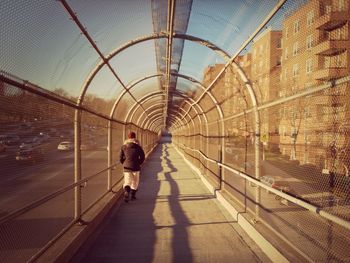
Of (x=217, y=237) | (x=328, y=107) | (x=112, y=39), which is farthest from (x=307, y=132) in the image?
(x=112, y=39)

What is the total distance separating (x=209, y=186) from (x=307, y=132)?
21.5ft

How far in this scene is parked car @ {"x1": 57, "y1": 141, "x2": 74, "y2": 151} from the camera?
4.98 meters

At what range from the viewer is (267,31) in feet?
15.2

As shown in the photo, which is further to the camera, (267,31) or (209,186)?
(209,186)

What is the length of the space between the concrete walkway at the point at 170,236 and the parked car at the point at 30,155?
1.40m

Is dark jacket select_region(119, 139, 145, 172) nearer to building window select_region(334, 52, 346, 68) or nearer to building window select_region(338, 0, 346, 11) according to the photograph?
building window select_region(334, 52, 346, 68)

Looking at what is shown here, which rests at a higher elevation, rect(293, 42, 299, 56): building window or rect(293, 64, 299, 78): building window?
rect(293, 42, 299, 56): building window

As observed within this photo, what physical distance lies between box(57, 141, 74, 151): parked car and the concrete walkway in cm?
137

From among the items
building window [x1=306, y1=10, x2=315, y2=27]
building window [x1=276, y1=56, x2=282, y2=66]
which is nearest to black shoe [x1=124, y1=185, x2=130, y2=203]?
building window [x1=276, y1=56, x2=282, y2=66]

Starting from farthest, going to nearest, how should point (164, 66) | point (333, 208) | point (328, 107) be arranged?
point (164, 66)
point (333, 208)
point (328, 107)

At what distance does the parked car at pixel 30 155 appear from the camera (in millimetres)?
3304

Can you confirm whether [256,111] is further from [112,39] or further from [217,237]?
[112,39]

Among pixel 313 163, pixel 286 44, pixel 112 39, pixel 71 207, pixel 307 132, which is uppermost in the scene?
pixel 112 39

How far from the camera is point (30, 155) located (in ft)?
12.2
